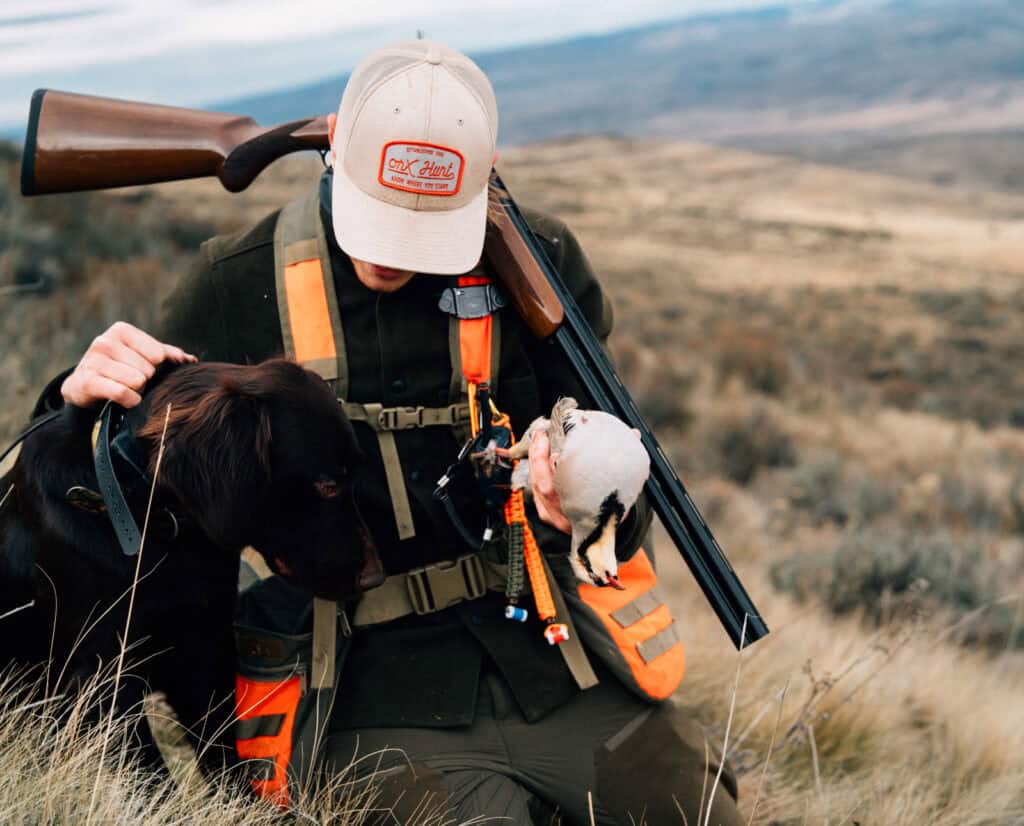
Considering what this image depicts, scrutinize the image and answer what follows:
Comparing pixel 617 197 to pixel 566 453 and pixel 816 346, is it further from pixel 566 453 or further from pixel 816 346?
pixel 566 453

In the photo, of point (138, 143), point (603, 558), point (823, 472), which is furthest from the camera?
point (823, 472)

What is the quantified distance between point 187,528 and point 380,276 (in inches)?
33.2

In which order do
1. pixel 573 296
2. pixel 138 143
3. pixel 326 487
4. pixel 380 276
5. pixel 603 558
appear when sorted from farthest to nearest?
pixel 573 296
pixel 138 143
pixel 380 276
pixel 326 487
pixel 603 558

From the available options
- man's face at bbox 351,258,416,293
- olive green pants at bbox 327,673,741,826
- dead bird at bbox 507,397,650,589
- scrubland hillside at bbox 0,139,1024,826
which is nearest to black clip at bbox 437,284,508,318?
man's face at bbox 351,258,416,293

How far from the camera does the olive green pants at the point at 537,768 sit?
2693 mm

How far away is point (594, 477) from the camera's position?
2322mm

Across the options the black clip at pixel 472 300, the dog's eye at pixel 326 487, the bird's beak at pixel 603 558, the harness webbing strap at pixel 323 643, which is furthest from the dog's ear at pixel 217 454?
the bird's beak at pixel 603 558

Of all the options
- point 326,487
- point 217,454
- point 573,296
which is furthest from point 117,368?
point 573,296

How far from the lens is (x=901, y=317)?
22703 millimetres

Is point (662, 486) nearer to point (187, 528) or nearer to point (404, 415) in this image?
point (404, 415)

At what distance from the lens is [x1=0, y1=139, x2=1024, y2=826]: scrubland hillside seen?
12.7ft

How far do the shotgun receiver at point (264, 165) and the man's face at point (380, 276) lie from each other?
27 cm

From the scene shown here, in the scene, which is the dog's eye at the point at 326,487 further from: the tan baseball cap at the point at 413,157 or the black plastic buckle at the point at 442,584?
the tan baseball cap at the point at 413,157

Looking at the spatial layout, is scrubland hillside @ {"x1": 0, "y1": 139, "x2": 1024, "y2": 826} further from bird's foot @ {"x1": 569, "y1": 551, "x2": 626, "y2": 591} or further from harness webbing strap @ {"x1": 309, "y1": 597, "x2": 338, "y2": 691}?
bird's foot @ {"x1": 569, "y1": 551, "x2": 626, "y2": 591}
